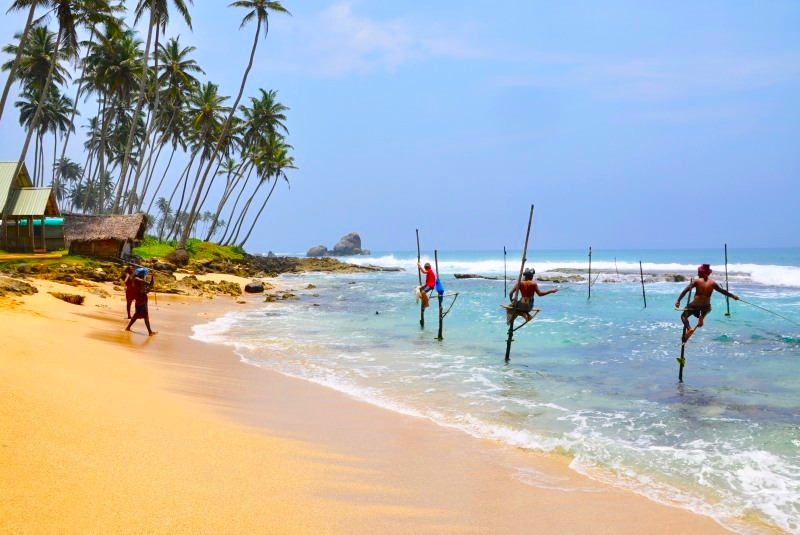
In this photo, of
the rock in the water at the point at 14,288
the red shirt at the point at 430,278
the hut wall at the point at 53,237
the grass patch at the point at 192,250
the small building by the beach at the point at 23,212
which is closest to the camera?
the rock in the water at the point at 14,288

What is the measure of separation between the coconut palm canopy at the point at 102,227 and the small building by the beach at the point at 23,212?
5.05ft

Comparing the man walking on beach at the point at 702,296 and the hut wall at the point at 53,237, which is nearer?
the man walking on beach at the point at 702,296

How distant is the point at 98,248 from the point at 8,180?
21.0 ft

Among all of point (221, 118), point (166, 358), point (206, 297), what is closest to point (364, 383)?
point (166, 358)

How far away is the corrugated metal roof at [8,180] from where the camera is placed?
30594 millimetres

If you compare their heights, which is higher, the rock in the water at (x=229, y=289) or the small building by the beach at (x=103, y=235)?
the small building by the beach at (x=103, y=235)

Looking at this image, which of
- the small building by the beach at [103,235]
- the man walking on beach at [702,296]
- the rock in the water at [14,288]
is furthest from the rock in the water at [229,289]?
the man walking on beach at [702,296]

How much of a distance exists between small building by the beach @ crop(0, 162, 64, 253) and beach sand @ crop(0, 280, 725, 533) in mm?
27234

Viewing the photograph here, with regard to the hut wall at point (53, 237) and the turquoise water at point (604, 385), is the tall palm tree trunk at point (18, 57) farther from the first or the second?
the turquoise water at point (604, 385)

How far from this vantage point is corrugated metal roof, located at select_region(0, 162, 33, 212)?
30.6 meters

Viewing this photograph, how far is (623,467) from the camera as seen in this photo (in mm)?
6273

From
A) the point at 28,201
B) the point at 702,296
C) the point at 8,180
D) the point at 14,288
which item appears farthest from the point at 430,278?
the point at 8,180

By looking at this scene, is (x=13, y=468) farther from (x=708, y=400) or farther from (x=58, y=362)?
(x=708, y=400)

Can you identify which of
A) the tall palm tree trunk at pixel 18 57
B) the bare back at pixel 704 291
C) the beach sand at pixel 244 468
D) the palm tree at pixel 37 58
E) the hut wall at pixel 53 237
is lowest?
the beach sand at pixel 244 468
